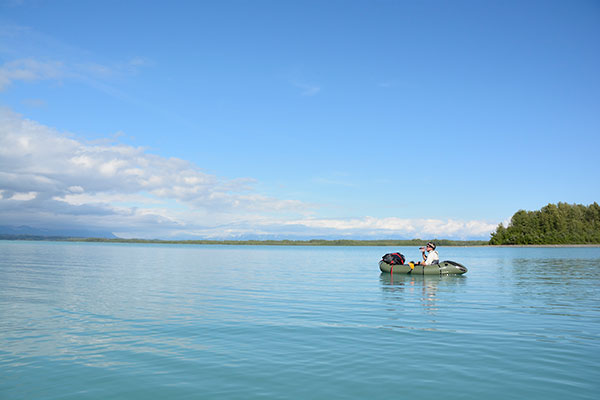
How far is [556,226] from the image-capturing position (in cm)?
14912

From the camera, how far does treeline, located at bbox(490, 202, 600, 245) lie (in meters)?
147

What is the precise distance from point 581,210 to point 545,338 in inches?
6646

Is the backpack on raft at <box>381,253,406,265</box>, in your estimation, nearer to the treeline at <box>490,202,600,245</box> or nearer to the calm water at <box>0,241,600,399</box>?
the calm water at <box>0,241,600,399</box>

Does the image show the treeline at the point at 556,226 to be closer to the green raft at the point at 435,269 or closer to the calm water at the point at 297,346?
the green raft at the point at 435,269

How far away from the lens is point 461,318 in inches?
656

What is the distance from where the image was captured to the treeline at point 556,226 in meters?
147

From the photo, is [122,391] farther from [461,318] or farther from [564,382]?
[461,318]

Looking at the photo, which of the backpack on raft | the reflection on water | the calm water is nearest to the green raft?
the reflection on water

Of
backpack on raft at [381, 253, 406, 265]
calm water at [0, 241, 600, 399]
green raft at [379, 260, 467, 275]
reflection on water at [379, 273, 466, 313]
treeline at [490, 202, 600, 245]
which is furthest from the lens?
treeline at [490, 202, 600, 245]

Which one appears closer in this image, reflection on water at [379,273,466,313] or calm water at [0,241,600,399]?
calm water at [0,241,600,399]

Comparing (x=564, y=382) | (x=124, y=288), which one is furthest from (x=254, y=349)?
(x=124, y=288)

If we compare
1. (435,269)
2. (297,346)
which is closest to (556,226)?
(435,269)

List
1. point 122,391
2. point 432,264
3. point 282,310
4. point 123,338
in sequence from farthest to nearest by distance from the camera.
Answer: point 432,264
point 282,310
point 123,338
point 122,391

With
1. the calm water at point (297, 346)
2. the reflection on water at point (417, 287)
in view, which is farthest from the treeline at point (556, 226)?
the calm water at point (297, 346)
